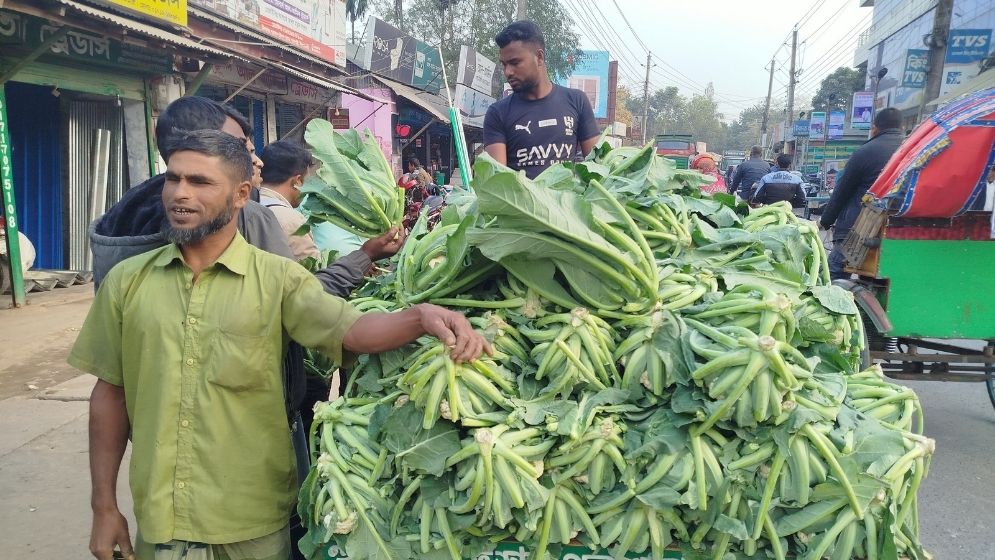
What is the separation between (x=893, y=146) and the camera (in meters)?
5.36

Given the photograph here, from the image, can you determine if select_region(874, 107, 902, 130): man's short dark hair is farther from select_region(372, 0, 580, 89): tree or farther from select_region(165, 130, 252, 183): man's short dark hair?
select_region(372, 0, 580, 89): tree

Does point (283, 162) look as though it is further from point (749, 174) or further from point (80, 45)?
point (749, 174)

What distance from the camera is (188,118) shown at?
2.24m

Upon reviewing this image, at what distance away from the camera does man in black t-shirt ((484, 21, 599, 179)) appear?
3.80 meters

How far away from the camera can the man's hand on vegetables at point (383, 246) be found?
Result: 99.5 inches

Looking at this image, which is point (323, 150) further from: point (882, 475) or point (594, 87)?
point (594, 87)

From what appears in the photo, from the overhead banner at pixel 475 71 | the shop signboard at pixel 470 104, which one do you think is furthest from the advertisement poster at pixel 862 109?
the shop signboard at pixel 470 104

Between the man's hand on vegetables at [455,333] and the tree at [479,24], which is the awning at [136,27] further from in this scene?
the tree at [479,24]

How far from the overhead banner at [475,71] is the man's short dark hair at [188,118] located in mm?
18876

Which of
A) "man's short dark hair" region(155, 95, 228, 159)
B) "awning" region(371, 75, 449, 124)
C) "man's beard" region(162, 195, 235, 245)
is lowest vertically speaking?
"man's beard" region(162, 195, 235, 245)

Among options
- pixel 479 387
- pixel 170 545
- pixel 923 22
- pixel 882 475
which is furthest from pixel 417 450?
pixel 923 22

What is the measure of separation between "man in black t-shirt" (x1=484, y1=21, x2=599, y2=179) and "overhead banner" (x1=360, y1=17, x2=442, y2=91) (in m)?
12.8

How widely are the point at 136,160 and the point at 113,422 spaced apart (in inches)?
353

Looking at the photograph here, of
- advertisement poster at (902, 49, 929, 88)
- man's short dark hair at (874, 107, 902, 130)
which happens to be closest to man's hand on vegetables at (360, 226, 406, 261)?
man's short dark hair at (874, 107, 902, 130)
